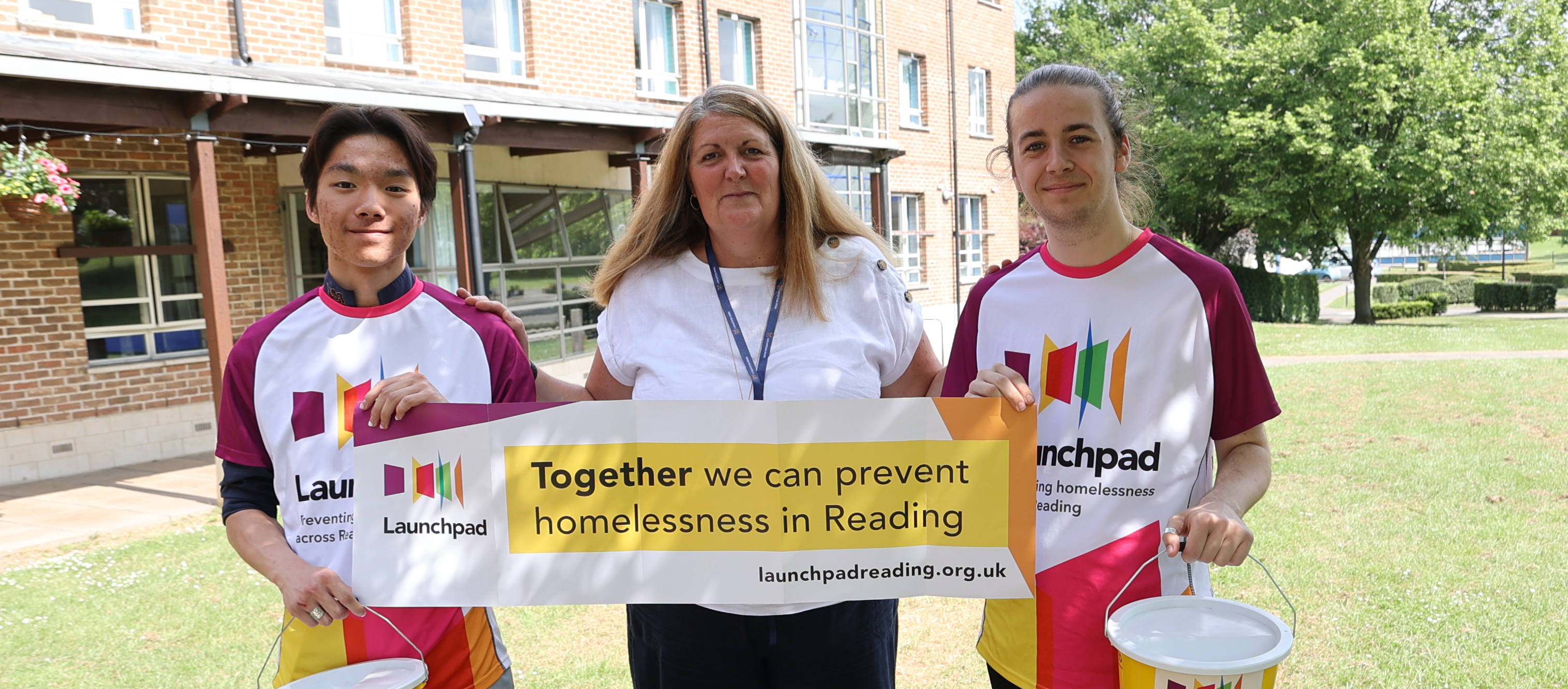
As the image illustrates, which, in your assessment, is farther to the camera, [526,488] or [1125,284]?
[526,488]

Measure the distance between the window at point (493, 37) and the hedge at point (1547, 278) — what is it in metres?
48.3

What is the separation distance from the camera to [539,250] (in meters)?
15.3

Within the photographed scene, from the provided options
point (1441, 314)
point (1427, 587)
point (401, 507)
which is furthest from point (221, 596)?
point (1441, 314)

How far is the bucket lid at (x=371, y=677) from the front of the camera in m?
2.17

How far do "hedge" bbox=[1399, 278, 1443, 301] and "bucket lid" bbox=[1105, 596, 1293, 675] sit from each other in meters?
46.3

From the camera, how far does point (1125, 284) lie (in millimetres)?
2402

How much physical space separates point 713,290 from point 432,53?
11773mm

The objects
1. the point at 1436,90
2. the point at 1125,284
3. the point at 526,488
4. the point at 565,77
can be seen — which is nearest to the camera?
the point at 1125,284

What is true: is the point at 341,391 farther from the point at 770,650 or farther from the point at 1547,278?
the point at 1547,278

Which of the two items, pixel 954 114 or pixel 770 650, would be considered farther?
pixel 954 114

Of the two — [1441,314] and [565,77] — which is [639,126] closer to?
[565,77]

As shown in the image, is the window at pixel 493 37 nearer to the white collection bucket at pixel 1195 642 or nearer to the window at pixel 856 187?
the window at pixel 856 187

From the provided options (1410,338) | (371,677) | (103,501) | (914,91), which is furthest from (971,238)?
(371,677)

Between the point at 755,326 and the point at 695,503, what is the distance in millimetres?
478
